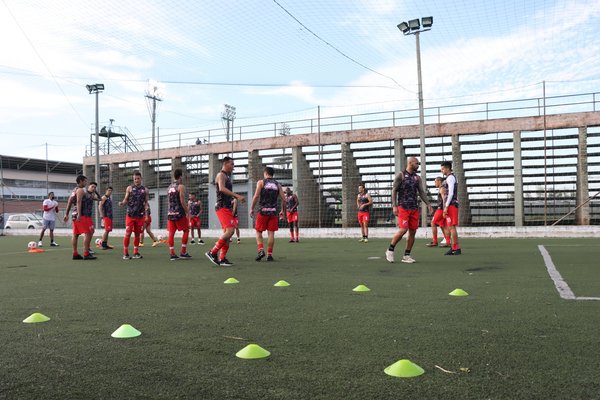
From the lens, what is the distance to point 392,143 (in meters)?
25.5

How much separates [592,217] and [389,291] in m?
19.6

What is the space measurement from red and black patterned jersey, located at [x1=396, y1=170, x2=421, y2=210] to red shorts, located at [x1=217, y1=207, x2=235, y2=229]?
2915 mm

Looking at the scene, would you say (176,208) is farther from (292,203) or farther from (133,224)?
(292,203)

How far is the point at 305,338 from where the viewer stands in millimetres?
3520

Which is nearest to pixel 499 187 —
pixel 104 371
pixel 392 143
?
pixel 392 143

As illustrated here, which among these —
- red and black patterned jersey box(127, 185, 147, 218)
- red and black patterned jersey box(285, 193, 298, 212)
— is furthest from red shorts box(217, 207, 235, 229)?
red and black patterned jersey box(285, 193, 298, 212)

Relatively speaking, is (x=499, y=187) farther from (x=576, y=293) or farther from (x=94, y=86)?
(x=94, y=86)

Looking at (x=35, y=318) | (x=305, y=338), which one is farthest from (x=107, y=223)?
(x=305, y=338)

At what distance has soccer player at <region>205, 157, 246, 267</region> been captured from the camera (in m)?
8.65

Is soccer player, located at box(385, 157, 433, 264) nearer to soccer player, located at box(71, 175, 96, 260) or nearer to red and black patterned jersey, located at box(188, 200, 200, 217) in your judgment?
soccer player, located at box(71, 175, 96, 260)

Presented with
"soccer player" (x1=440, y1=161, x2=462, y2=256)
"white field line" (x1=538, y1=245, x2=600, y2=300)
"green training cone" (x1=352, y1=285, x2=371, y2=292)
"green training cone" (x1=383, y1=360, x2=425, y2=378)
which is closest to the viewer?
"green training cone" (x1=383, y1=360, x2=425, y2=378)

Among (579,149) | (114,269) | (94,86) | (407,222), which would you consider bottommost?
(114,269)

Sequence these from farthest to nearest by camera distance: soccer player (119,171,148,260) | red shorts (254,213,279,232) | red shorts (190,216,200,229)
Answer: red shorts (190,216,200,229) → soccer player (119,171,148,260) → red shorts (254,213,279,232)

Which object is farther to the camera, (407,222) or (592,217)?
(592,217)
